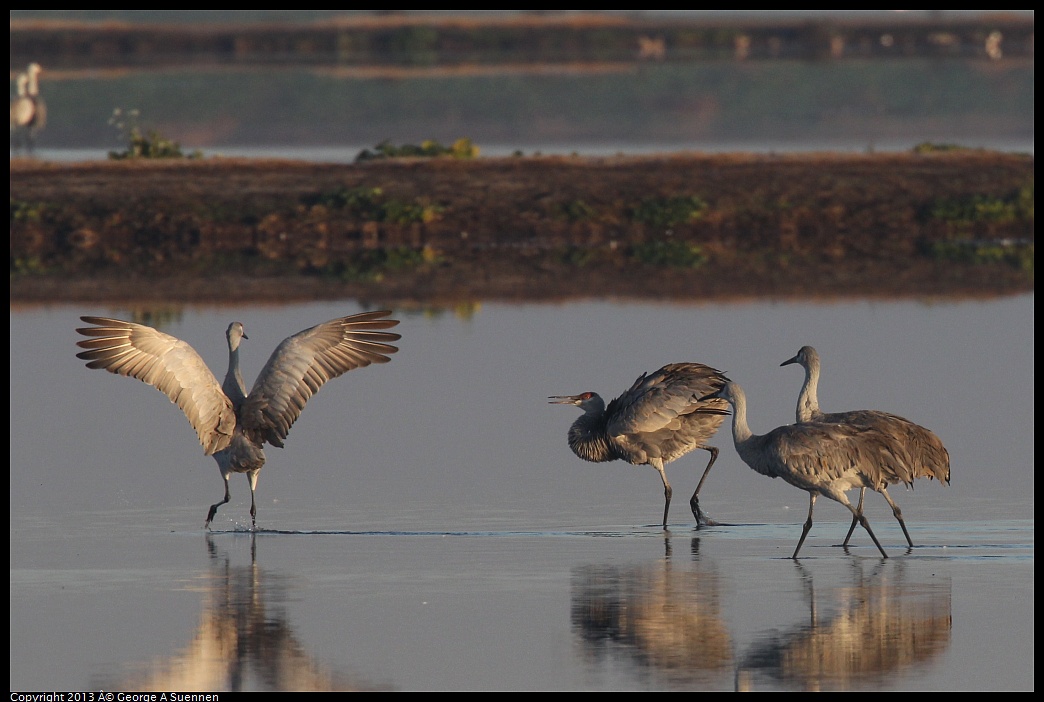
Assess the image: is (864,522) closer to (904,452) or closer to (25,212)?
(904,452)

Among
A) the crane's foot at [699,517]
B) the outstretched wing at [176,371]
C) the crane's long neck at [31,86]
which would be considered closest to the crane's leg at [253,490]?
the outstretched wing at [176,371]

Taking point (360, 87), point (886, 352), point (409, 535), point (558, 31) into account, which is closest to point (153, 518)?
point (409, 535)

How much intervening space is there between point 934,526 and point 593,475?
10.1 ft

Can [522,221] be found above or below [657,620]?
above

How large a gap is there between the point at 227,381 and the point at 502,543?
267 centimetres

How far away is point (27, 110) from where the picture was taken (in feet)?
158

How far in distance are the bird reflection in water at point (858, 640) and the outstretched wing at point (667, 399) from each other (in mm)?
2737

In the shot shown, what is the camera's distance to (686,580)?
1177cm

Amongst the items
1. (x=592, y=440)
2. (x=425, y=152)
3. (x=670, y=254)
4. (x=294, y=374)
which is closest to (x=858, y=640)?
(x=592, y=440)

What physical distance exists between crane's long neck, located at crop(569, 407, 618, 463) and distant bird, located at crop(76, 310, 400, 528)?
1.77 m

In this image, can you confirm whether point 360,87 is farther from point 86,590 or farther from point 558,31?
point 86,590

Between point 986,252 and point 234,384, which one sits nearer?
point 234,384

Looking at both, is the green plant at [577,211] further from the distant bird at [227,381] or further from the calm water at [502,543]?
the distant bird at [227,381]

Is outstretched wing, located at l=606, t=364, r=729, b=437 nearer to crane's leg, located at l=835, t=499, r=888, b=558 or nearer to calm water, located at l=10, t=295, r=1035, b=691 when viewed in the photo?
calm water, located at l=10, t=295, r=1035, b=691
